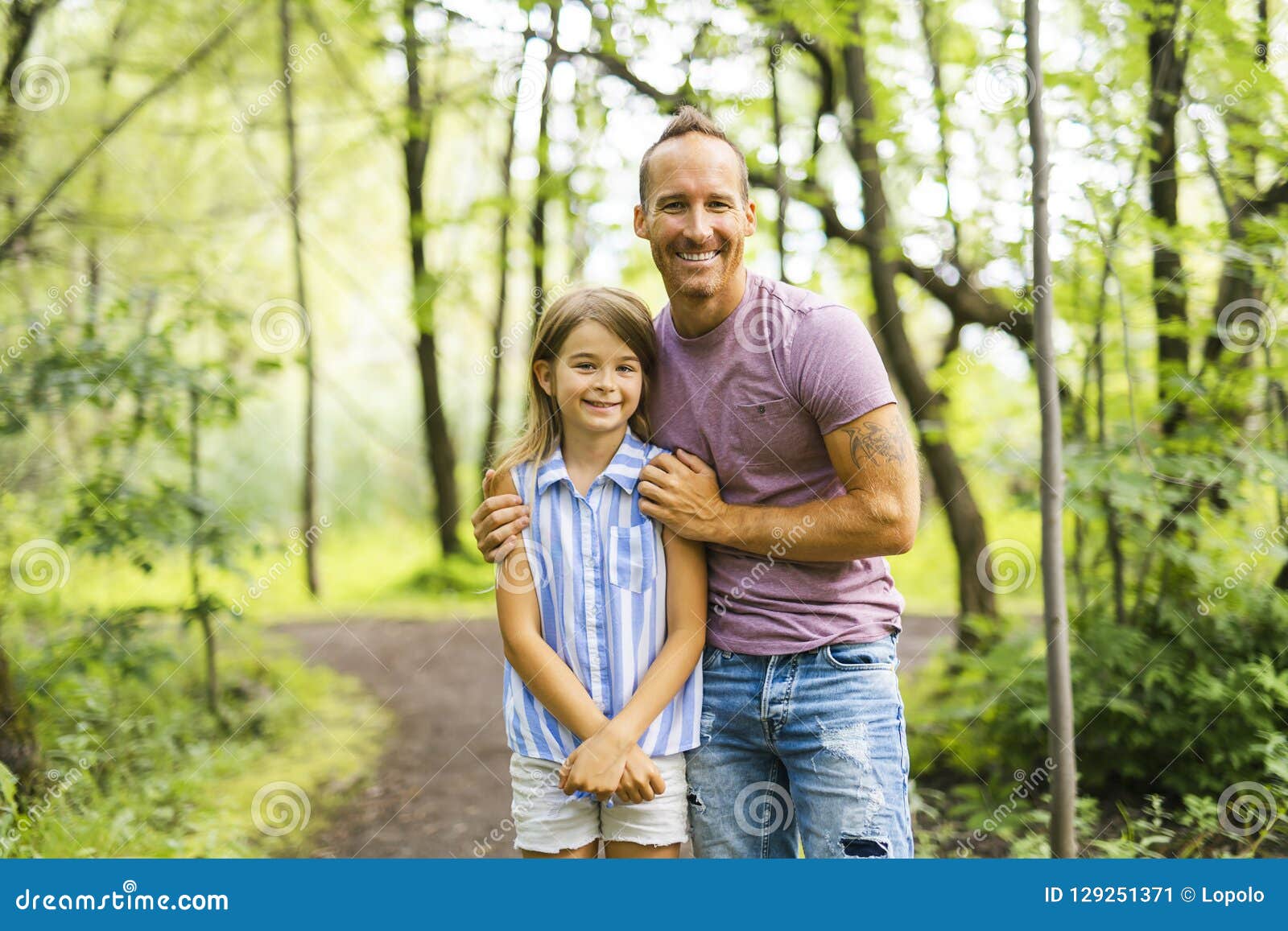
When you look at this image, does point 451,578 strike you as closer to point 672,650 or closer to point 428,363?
point 428,363

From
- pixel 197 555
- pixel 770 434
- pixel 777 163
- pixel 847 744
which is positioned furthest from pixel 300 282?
pixel 847 744

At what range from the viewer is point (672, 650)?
6.37 ft

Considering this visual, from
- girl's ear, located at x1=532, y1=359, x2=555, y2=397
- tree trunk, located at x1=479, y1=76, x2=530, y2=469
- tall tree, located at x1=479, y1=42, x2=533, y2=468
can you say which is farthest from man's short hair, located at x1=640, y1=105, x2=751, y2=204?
tree trunk, located at x1=479, y1=76, x2=530, y2=469

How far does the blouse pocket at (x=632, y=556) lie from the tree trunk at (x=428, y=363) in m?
3.85

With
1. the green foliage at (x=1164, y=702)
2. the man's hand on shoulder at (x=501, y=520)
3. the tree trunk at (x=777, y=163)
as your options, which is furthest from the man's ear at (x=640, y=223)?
the green foliage at (x=1164, y=702)

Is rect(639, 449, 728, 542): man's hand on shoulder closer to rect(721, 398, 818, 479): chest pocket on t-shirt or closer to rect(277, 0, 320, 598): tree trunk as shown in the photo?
rect(721, 398, 818, 479): chest pocket on t-shirt

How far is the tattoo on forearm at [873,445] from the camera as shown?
1.88 m

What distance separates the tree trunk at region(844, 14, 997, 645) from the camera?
15.2ft

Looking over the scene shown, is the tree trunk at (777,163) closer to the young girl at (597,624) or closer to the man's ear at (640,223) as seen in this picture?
the man's ear at (640,223)

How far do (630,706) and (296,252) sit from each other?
673 cm

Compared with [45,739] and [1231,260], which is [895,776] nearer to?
[1231,260]

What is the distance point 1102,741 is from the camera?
11.9 feet

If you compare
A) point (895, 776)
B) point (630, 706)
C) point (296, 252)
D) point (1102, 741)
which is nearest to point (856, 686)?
point (895, 776)

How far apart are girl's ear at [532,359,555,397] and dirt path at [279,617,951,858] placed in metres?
1.65
